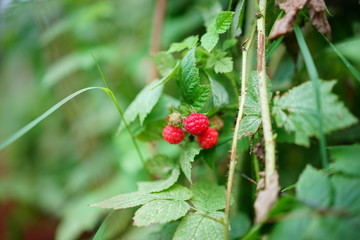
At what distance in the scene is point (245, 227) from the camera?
34.6 inches

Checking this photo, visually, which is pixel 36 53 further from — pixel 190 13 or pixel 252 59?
pixel 252 59

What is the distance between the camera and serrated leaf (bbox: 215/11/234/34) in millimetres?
695

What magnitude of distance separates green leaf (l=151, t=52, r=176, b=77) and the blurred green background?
550 mm

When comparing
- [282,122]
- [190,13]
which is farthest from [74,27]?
[282,122]

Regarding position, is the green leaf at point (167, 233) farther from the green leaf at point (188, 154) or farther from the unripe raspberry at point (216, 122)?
the unripe raspberry at point (216, 122)

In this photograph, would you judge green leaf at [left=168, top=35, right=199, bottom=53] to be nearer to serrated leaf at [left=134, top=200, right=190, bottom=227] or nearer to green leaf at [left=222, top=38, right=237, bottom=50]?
green leaf at [left=222, top=38, right=237, bottom=50]

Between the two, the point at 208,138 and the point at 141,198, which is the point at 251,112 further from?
the point at 141,198

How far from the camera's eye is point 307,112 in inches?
23.2

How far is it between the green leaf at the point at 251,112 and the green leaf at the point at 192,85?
3.6 inches

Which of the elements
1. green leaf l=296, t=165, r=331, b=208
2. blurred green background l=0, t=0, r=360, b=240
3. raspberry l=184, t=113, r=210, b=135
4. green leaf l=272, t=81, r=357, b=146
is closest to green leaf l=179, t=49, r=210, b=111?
raspberry l=184, t=113, r=210, b=135

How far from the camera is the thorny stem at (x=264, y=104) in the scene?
22.9 inches

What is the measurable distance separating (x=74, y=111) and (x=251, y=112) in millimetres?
1811

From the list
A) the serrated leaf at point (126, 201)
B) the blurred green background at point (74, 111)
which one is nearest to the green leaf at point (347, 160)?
the serrated leaf at point (126, 201)

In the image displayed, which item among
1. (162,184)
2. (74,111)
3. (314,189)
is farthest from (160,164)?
(74,111)
